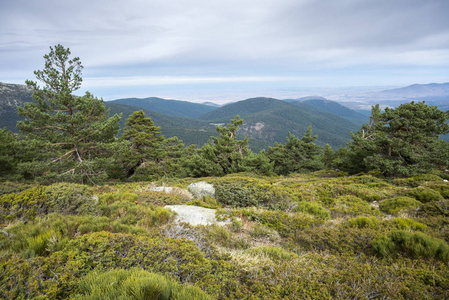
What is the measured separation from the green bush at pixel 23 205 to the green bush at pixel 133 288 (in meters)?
4.49

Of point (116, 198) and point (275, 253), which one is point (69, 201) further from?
point (275, 253)

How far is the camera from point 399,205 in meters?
7.70

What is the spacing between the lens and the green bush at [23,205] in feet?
16.6

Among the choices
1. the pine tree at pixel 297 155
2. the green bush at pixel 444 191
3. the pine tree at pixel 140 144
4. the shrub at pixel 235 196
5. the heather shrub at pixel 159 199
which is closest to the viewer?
the heather shrub at pixel 159 199

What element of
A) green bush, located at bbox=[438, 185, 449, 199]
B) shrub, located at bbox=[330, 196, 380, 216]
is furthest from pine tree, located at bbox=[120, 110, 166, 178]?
green bush, located at bbox=[438, 185, 449, 199]

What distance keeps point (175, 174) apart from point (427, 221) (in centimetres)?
2287

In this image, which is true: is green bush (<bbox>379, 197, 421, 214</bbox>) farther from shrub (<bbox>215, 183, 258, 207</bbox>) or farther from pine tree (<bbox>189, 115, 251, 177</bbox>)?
pine tree (<bbox>189, 115, 251, 177</bbox>)

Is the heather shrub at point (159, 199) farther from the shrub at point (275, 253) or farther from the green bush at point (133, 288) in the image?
the green bush at point (133, 288)

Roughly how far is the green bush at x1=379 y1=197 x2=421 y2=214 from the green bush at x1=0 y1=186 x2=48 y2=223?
38.7 ft

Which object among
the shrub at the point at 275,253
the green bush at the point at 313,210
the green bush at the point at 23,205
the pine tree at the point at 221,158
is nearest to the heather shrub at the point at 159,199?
the green bush at the point at 23,205

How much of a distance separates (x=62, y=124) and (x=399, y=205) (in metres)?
20.2

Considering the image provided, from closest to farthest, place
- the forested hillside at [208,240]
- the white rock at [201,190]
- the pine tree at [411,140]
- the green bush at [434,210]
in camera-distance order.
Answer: the forested hillside at [208,240]
the green bush at [434,210]
the white rock at [201,190]
the pine tree at [411,140]

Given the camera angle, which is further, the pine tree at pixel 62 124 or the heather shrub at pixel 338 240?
the pine tree at pixel 62 124

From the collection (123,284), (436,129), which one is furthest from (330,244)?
(436,129)
